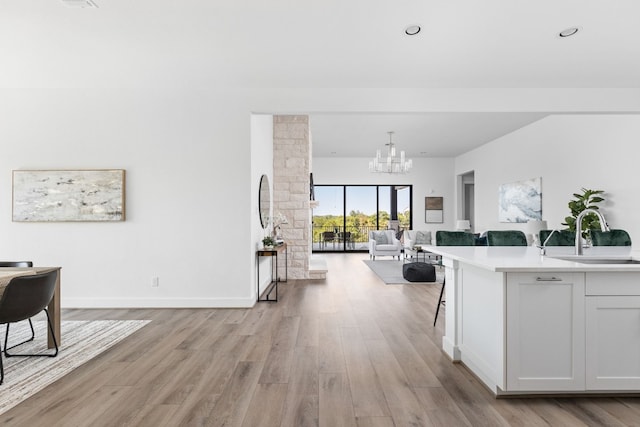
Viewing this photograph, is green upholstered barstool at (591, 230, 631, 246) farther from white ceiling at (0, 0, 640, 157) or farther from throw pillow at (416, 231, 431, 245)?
throw pillow at (416, 231, 431, 245)

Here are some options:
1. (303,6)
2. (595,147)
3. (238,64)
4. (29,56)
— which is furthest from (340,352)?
(595,147)

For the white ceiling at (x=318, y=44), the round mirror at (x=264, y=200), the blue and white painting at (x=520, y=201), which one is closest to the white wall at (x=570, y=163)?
the blue and white painting at (x=520, y=201)

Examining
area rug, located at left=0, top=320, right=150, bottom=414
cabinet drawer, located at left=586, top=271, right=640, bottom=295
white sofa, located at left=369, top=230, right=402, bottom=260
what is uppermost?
cabinet drawer, located at left=586, top=271, right=640, bottom=295

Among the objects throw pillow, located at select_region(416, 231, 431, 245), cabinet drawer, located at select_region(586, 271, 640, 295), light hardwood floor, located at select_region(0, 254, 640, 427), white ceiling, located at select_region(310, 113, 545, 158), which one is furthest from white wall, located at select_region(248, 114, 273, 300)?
throw pillow, located at select_region(416, 231, 431, 245)

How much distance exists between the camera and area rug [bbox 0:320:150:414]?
2363mm

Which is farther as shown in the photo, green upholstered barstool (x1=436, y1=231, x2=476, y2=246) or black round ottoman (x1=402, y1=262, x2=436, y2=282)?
black round ottoman (x1=402, y1=262, x2=436, y2=282)

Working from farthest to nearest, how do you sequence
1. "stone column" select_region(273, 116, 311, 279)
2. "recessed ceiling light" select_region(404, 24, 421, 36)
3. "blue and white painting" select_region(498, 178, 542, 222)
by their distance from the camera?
1. "blue and white painting" select_region(498, 178, 542, 222)
2. "stone column" select_region(273, 116, 311, 279)
3. "recessed ceiling light" select_region(404, 24, 421, 36)

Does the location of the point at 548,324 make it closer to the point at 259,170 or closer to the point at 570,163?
the point at 259,170

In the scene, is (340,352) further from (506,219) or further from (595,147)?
(506,219)

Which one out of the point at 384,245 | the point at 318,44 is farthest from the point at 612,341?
the point at 384,245

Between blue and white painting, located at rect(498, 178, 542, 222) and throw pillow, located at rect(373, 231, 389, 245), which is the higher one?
blue and white painting, located at rect(498, 178, 542, 222)

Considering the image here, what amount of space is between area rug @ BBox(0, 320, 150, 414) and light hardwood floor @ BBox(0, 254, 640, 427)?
111mm

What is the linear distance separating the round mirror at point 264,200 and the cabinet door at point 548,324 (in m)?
3.71

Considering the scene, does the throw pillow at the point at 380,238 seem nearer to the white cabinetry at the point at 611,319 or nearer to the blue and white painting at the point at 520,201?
the blue and white painting at the point at 520,201
